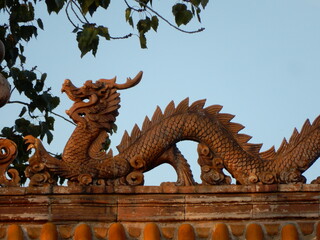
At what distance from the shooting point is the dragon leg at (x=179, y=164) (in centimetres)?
819

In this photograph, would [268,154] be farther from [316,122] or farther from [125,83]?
[125,83]

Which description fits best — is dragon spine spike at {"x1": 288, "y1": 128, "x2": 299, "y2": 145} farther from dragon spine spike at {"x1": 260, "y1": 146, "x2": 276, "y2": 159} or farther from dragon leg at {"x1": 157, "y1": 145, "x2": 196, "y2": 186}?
dragon leg at {"x1": 157, "y1": 145, "x2": 196, "y2": 186}

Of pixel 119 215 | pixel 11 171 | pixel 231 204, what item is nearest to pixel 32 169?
pixel 11 171

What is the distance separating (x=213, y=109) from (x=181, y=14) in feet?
8.23

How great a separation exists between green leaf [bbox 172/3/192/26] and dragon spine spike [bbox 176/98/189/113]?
2345 millimetres

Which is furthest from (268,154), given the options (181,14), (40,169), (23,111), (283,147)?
(23,111)

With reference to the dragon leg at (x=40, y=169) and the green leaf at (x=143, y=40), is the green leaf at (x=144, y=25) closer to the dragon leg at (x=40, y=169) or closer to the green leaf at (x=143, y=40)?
the green leaf at (x=143, y=40)

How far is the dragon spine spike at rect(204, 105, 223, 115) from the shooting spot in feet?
27.9

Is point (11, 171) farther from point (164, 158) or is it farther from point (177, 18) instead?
point (177, 18)

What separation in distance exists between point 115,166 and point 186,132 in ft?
2.15

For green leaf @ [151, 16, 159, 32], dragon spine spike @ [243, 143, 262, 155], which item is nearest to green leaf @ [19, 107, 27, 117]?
green leaf @ [151, 16, 159, 32]

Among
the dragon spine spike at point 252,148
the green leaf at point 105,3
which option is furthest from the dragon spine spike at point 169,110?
the green leaf at point 105,3

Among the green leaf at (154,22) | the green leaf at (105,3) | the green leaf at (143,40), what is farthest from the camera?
the green leaf at (154,22)

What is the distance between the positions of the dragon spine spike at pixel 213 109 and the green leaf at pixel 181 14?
2.41m
